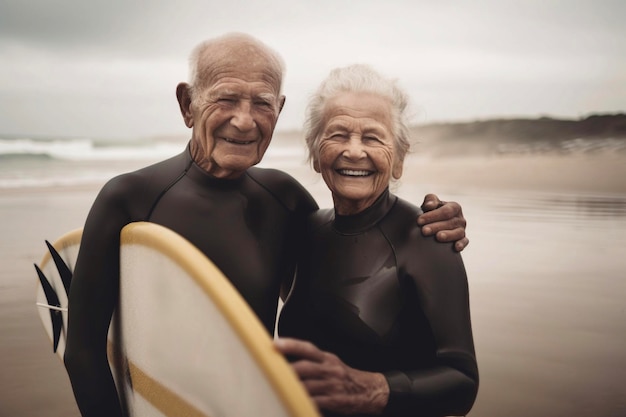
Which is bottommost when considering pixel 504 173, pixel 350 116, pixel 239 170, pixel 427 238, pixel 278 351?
pixel 278 351

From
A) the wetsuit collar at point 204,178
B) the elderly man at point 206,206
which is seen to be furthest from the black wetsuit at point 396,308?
the wetsuit collar at point 204,178

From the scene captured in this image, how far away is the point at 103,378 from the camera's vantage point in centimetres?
190

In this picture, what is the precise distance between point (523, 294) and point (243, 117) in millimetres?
4531

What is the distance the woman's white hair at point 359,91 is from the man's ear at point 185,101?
0.37 meters

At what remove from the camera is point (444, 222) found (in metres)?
1.81

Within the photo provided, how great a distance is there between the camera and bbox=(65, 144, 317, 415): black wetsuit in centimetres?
183

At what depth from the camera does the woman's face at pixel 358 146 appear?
1813 mm

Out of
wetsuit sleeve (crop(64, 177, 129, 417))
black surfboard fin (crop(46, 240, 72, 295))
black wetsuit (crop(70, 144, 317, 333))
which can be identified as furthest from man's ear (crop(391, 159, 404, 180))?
black surfboard fin (crop(46, 240, 72, 295))

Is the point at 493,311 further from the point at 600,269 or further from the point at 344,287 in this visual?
the point at 344,287

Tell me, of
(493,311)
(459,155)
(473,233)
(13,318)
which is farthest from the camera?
(459,155)

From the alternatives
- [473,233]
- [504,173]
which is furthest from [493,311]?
[504,173]

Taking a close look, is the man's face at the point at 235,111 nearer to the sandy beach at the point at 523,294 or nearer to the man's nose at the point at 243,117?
the man's nose at the point at 243,117

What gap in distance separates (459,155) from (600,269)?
10.4 metres

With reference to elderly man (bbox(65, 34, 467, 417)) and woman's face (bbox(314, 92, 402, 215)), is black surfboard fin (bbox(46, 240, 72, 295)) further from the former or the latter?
woman's face (bbox(314, 92, 402, 215))
